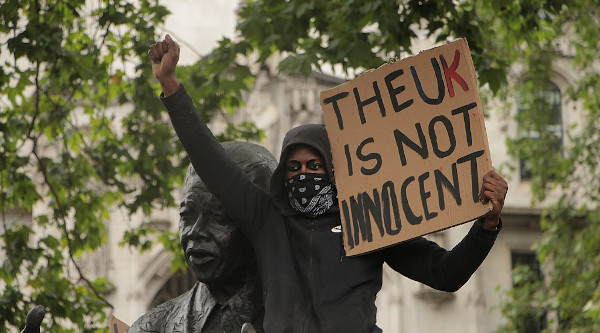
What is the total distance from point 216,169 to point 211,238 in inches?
15.5

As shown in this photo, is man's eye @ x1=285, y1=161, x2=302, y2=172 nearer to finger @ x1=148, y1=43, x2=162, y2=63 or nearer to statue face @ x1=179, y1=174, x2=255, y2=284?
statue face @ x1=179, y1=174, x2=255, y2=284

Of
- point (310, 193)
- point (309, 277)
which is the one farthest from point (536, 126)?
point (309, 277)

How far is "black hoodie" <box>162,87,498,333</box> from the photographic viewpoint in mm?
5492

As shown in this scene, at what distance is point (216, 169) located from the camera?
18.5ft

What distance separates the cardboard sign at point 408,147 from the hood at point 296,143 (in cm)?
3

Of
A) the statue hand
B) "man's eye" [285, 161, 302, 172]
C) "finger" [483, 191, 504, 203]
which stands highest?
"man's eye" [285, 161, 302, 172]

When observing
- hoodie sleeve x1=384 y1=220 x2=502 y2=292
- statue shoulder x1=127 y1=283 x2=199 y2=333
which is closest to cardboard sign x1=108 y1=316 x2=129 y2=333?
statue shoulder x1=127 y1=283 x2=199 y2=333

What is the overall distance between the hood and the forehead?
25 millimetres

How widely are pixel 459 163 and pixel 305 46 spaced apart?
24.4 ft

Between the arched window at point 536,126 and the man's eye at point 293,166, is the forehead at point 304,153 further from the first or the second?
the arched window at point 536,126

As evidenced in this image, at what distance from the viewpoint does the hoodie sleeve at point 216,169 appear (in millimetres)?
5605

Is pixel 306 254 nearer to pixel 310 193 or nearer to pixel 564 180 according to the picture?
pixel 310 193

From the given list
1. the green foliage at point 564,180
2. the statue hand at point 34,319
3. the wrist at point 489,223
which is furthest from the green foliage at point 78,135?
the wrist at point 489,223

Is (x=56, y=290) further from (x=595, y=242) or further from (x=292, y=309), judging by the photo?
(x=292, y=309)
